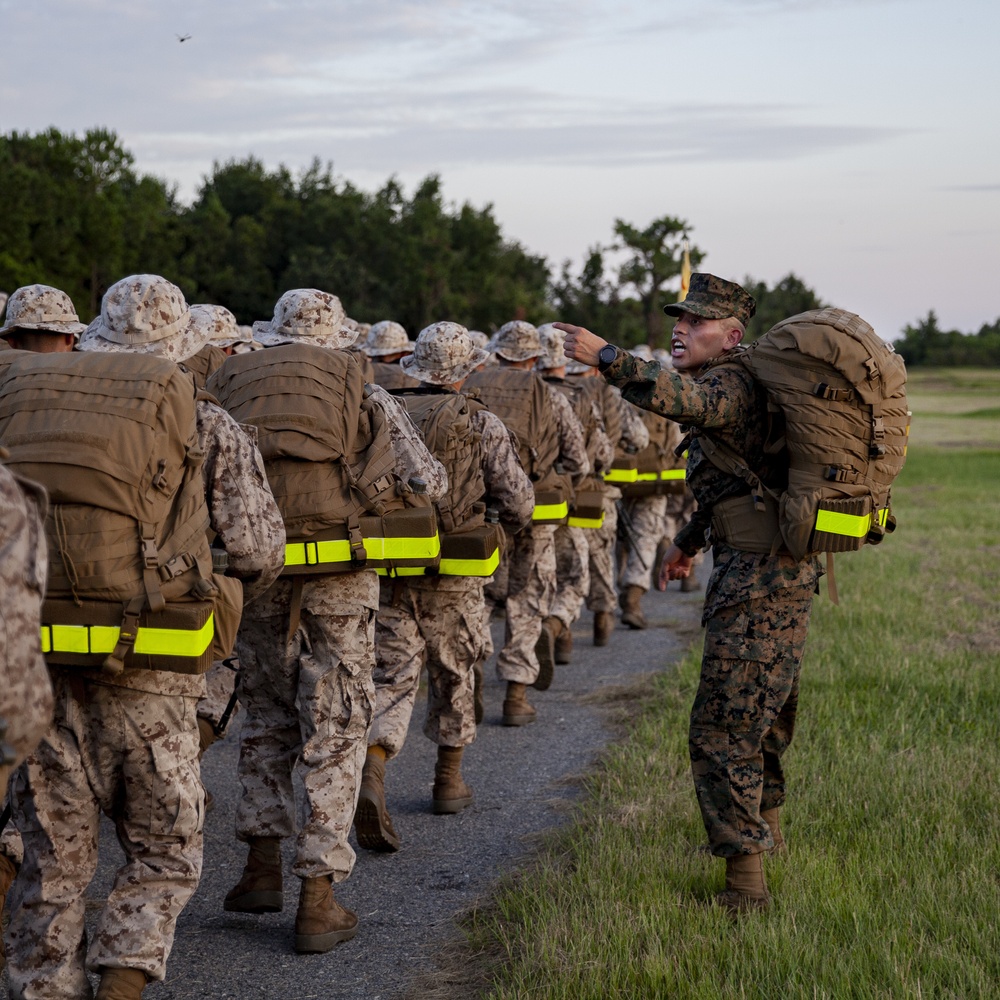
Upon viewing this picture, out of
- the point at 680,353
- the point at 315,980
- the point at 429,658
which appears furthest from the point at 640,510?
the point at 315,980

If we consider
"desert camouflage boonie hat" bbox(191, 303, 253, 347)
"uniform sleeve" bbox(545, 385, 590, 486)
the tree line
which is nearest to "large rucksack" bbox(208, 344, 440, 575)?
"desert camouflage boonie hat" bbox(191, 303, 253, 347)

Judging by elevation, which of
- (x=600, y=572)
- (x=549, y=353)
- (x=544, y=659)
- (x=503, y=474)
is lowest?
(x=544, y=659)

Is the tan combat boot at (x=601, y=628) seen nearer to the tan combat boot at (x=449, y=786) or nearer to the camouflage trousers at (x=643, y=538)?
the camouflage trousers at (x=643, y=538)

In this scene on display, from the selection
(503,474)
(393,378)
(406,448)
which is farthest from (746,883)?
(393,378)

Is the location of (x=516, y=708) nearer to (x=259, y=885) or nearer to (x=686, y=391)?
(x=259, y=885)

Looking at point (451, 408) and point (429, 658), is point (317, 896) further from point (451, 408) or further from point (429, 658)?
point (451, 408)

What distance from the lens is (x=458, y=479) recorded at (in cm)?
765

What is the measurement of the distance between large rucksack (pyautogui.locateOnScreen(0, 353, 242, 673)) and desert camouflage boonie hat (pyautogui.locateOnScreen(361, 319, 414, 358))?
792 cm

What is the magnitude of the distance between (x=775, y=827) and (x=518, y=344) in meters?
5.81

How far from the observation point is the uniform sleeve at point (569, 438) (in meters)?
10.4

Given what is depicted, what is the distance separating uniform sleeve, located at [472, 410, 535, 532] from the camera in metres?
8.09

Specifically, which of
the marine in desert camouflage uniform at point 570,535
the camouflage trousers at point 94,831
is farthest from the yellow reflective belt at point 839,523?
the marine in desert camouflage uniform at point 570,535

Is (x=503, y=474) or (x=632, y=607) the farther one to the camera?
(x=632, y=607)

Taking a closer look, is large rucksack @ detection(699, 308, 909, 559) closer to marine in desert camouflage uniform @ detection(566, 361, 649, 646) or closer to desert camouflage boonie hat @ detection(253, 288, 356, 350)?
desert camouflage boonie hat @ detection(253, 288, 356, 350)
